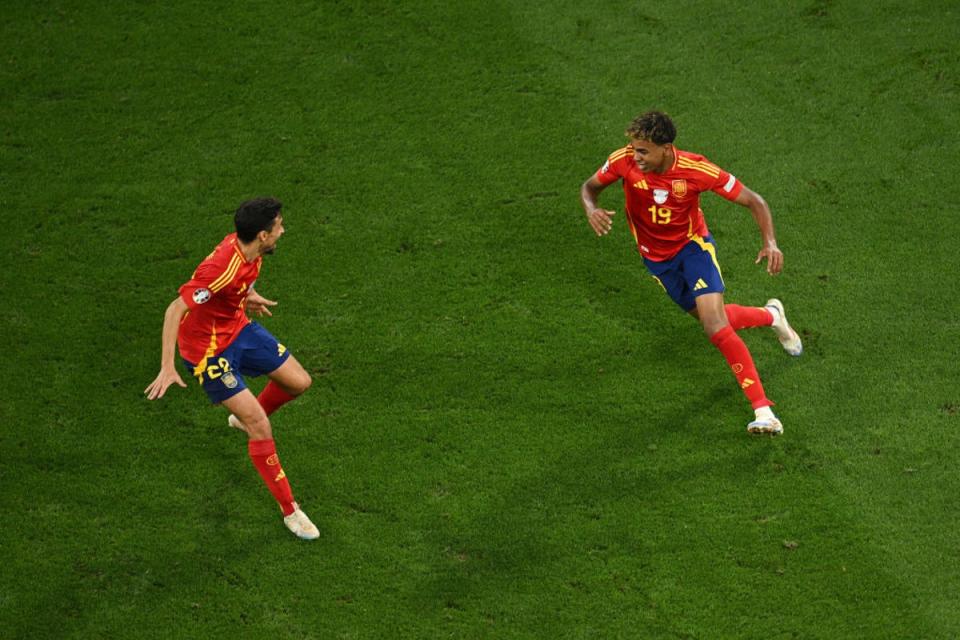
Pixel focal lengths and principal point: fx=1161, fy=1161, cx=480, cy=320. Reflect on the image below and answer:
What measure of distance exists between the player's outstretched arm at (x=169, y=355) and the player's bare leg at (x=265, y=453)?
57 cm

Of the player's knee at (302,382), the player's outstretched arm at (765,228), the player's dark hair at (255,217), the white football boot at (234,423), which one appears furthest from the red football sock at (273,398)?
the player's outstretched arm at (765,228)

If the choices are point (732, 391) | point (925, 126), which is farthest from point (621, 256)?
point (925, 126)

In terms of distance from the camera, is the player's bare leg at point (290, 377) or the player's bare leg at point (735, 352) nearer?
the player's bare leg at point (290, 377)

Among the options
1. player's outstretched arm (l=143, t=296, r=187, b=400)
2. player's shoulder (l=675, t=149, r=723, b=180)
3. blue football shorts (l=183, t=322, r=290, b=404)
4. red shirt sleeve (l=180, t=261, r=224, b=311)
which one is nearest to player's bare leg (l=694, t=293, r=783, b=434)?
player's shoulder (l=675, t=149, r=723, b=180)

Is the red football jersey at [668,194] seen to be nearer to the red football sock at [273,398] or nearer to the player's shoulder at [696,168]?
the player's shoulder at [696,168]

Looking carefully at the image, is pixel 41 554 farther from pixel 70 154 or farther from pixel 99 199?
pixel 70 154

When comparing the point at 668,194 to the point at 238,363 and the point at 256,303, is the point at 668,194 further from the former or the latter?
the point at 238,363

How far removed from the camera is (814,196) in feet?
29.1

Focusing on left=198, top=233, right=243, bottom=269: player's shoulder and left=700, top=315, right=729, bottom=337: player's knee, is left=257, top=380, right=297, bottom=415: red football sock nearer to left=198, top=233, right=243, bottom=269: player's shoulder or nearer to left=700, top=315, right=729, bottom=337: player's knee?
left=198, top=233, right=243, bottom=269: player's shoulder

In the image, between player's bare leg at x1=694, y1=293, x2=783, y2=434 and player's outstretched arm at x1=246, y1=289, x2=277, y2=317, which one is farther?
player's bare leg at x1=694, y1=293, x2=783, y2=434

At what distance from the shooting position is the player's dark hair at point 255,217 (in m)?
6.35

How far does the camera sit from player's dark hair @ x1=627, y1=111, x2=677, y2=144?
6816mm

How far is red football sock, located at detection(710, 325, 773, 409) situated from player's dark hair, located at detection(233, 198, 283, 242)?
2760mm

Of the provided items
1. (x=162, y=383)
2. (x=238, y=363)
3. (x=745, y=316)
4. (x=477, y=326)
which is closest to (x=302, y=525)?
Result: (x=238, y=363)
